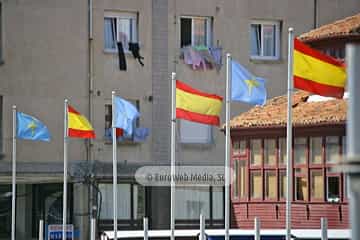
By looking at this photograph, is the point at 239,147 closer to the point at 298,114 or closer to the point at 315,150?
the point at 298,114

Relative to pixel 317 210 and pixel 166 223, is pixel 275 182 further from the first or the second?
pixel 166 223

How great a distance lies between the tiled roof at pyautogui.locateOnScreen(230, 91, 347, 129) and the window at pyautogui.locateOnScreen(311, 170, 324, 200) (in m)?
1.40

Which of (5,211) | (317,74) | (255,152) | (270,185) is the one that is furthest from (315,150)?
(5,211)

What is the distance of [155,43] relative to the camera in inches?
A: 1729

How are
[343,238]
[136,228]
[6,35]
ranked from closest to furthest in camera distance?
[343,238], [6,35], [136,228]

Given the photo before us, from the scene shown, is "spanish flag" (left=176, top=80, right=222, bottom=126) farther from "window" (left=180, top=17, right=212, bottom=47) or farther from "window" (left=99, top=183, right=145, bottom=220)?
"window" (left=99, top=183, right=145, bottom=220)

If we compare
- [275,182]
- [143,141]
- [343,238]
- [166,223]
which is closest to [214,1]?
[143,141]

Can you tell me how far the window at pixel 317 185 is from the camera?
2927cm

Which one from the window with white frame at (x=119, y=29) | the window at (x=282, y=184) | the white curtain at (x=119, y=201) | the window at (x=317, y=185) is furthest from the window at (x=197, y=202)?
the window at (x=317, y=185)

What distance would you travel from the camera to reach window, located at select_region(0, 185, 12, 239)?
144 feet

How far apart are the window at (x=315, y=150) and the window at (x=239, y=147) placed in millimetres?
2770

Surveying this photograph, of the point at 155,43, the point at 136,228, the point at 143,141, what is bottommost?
the point at 136,228

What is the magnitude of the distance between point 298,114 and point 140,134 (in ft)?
45.8

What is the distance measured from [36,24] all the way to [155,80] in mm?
5495
